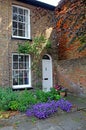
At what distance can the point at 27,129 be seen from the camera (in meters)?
6.86

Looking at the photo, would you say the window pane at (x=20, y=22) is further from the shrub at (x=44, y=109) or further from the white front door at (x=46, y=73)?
the shrub at (x=44, y=109)

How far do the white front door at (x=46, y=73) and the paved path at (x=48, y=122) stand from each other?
17.9 feet

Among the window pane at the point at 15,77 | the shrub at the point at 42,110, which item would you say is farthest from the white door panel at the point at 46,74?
the shrub at the point at 42,110

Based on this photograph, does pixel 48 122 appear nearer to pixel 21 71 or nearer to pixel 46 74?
pixel 21 71

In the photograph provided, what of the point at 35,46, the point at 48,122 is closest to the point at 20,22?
the point at 35,46

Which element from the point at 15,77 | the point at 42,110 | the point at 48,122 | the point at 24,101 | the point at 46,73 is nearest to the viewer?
the point at 48,122

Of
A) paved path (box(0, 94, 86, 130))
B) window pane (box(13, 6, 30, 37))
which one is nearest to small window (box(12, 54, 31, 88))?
window pane (box(13, 6, 30, 37))

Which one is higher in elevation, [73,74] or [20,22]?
[20,22]

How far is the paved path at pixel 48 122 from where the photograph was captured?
23.2ft

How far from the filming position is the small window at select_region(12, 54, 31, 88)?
12.5 metres

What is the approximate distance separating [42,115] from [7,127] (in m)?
1.55

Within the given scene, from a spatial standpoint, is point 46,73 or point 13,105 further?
point 46,73

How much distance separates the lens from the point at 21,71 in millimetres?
12734

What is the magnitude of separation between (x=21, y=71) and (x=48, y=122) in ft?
18.6
